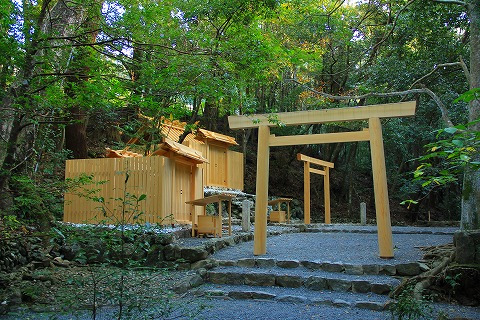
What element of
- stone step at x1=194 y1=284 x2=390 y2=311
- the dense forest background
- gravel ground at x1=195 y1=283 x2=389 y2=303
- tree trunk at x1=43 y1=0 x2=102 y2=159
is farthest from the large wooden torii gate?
tree trunk at x1=43 y1=0 x2=102 y2=159

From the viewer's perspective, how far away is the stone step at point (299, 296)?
597 cm

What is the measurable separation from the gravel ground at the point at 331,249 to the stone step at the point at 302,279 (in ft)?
2.22

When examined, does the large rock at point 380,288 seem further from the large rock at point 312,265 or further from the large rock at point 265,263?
the large rock at point 265,263

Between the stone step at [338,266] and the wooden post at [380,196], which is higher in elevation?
the wooden post at [380,196]

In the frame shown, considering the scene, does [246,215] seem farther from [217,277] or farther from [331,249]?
[217,277]

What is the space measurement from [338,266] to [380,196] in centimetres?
172

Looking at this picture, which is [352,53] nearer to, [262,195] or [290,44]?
[290,44]

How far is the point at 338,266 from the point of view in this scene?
24.9ft

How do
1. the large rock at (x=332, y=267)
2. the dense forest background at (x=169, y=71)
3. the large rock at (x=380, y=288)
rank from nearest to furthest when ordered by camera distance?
1. the dense forest background at (x=169, y=71)
2. the large rock at (x=380, y=288)
3. the large rock at (x=332, y=267)

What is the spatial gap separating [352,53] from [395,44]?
7111 mm

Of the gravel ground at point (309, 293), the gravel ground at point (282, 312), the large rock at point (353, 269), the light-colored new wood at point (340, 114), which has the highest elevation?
the light-colored new wood at point (340, 114)

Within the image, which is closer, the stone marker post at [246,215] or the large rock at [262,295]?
the large rock at [262,295]

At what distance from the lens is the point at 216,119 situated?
77.4 ft

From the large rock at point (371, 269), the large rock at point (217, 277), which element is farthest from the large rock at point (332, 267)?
the large rock at point (217, 277)
